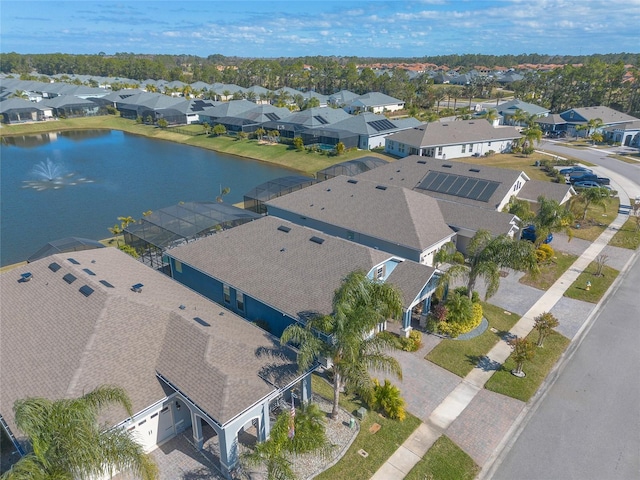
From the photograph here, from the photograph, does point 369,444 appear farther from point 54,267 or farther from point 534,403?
point 54,267

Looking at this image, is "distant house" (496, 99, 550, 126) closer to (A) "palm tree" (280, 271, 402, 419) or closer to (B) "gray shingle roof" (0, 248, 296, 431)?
(A) "palm tree" (280, 271, 402, 419)

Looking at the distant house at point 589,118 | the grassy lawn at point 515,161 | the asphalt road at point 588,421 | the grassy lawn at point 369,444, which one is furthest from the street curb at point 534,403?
the distant house at point 589,118

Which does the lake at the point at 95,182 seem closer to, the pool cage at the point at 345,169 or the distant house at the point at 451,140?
the pool cage at the point at 345,169

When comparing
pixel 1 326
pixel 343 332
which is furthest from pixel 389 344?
pixel 1 326

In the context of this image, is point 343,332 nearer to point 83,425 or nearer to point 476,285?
point 83,425

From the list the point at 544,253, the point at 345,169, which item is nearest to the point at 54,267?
the point at 544,253

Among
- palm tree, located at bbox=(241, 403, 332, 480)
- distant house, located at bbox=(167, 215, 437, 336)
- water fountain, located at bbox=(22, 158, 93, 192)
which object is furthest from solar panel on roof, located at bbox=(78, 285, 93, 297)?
water fountain, located at bbox=(22, 158, 93, 192)
